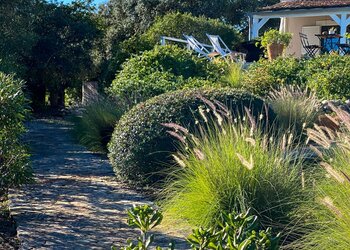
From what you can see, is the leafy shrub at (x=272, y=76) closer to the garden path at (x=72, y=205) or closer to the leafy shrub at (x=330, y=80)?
the leafy shrub at (x=330, y=80)

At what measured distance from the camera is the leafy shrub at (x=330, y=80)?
47.1ft

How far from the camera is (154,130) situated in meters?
8.43

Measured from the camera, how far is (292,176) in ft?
20.1

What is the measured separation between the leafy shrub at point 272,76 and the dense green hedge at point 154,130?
582 centimetres

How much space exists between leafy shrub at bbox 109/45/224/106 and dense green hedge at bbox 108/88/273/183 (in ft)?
9.75

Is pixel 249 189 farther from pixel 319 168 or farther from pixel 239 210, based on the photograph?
pixel 319 168

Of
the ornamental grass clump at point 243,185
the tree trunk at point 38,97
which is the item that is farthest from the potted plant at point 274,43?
the ornamental grass clump at point 243,185

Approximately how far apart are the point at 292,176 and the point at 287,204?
1.04 ft

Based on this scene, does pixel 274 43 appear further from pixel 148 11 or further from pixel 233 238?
pixel 233 238

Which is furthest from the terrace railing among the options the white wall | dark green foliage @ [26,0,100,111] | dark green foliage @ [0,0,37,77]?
dark green foliage @ [0,0,37,77]

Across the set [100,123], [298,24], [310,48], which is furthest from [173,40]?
[100,123]

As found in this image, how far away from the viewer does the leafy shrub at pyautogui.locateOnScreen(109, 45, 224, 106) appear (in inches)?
512

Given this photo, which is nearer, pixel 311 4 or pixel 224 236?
pixel 224 236

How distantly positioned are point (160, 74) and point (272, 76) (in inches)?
105
